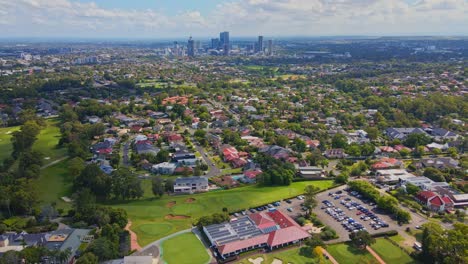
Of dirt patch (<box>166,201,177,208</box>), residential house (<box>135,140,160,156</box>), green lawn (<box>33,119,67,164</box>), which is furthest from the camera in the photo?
green lawn (<box>33,119,67,164</box>)

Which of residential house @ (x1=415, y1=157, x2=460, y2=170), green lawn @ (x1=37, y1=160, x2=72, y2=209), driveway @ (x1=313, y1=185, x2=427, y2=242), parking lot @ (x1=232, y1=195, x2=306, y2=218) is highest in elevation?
residential house @ (x1=415, y1=157, x2=460, y2=170)

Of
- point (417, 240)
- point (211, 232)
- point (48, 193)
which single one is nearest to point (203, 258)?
point (211, 232)

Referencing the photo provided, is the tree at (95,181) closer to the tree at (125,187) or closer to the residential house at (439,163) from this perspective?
the tree at (125,187)

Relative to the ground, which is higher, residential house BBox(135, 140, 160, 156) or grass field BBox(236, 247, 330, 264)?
residential house BBox(135, 140, 160, 156)

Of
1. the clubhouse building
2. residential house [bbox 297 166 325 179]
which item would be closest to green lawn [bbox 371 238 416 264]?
the clubhouse building

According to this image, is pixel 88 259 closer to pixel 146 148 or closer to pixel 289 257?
pixel 289 257

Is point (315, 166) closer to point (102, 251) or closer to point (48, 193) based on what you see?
point (102, 251)

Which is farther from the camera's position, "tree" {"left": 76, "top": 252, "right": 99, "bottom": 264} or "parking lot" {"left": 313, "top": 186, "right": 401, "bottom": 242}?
"parking lot" {"left": 313, "top": 186, "right": 401, "bottom": 242}

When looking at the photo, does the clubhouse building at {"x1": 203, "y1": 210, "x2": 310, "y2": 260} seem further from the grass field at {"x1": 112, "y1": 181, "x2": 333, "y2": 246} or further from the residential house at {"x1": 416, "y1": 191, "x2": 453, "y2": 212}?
the residential house at {"x1": 416, "y1": 191, "x2": 453, "y2": 212}
